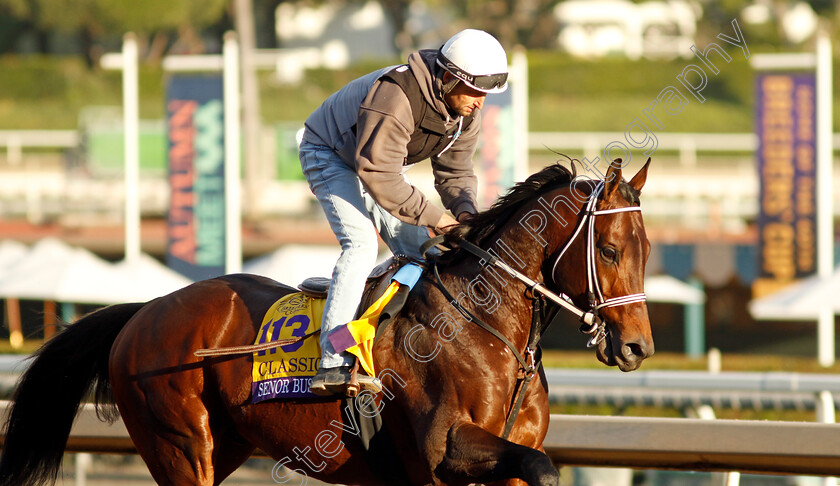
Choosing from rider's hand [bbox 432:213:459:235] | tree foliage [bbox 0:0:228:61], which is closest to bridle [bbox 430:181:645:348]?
rider's hand [bbox 432:213:459:235]

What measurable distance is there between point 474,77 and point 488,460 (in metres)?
1.34

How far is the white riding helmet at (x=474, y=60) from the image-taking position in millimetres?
3668

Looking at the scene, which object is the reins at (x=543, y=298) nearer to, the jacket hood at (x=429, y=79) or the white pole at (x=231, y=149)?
the jacket hood at (x=429, y=79)

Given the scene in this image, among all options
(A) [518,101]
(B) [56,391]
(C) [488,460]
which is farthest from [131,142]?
(C) [488,460]

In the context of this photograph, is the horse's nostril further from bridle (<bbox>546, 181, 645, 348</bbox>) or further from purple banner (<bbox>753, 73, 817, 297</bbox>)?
purple banner (<bbox>753, 73, 817, 297</bbox>)

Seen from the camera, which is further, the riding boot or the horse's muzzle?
the riding boot

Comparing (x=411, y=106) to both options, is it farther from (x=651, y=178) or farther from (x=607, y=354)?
(x=651, y=178)

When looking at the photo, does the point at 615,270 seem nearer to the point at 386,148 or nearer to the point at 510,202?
the point at 510,202

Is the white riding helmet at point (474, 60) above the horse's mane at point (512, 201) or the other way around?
above

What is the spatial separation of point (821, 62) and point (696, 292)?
12.9 feet

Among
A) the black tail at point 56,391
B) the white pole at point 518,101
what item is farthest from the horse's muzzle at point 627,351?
the white pole at point 518,101

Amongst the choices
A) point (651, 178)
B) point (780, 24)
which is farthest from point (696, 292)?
point (780, 24)

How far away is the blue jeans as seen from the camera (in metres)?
3.73

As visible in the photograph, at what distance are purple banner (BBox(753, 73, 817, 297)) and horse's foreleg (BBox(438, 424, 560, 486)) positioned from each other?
11.7 metres
